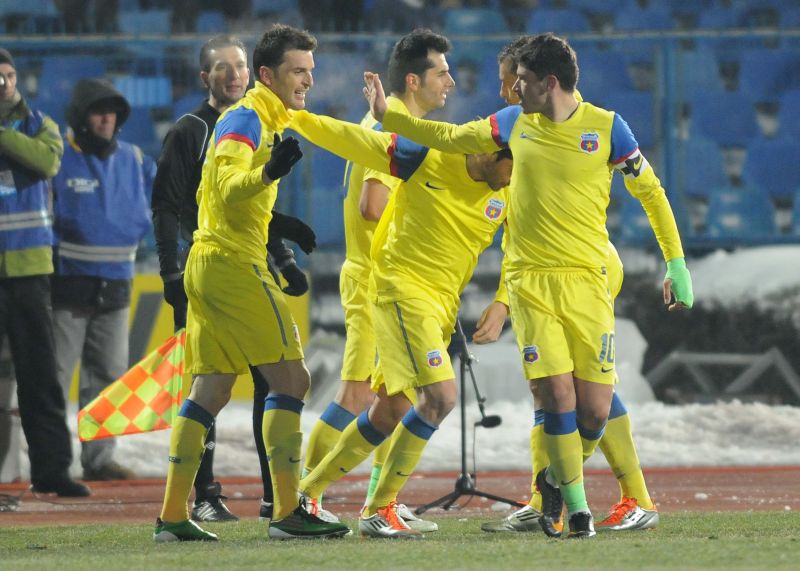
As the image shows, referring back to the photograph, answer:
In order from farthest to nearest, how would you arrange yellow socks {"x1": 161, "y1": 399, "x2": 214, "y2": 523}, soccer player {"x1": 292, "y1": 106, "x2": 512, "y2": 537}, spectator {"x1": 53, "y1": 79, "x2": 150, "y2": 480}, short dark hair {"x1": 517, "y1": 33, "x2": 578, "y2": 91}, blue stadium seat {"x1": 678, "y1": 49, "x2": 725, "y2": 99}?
blue stadium seat {"x1": 678, "y1": 49, "x2": 725, "y2": 99}
spectator {"x1": 53, "y1": 79, "x2": 150, "y2": 480}
soccer player {"x1": 292, "y1": 106, "x2": 512, "y2": 537}
short dark hair {"x1": 517, "y1": 33, "x2": 578, "y2": 91}
yellow socks {"x1": 161, "y1": 399, "x2": 214, "y2": 523}

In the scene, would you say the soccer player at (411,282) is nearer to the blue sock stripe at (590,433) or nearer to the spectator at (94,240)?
the blue sock stripe at (590,433)

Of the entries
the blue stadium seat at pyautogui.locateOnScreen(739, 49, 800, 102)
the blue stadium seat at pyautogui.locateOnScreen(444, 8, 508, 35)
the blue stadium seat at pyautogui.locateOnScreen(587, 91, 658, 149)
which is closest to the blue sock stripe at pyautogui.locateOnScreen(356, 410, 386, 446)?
the blue stadium seat at pyautogui.locateOnScreen(587, 91, 658, 149)

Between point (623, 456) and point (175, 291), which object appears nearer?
point (623, 456)

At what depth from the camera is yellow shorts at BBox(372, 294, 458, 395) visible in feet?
19.3

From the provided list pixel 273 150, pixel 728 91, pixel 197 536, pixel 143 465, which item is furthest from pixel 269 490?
pixel 728 91

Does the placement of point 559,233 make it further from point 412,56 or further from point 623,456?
point 412,56

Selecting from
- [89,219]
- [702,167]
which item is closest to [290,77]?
[89,219]

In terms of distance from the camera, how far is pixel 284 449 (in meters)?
5.72

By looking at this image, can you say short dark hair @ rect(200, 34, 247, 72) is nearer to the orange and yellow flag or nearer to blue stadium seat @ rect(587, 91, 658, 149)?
the orange and yellow flag

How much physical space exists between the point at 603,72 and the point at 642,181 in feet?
21.5

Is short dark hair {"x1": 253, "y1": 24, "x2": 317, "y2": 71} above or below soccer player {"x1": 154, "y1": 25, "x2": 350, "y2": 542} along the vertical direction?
above

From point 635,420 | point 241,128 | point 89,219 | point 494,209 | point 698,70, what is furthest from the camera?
point 698,70

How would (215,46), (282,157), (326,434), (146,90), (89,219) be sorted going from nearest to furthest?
(282,157) < (326,434) < (215,46) < (89,219) < (146,90)

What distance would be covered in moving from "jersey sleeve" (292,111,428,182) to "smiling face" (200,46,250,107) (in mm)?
969
